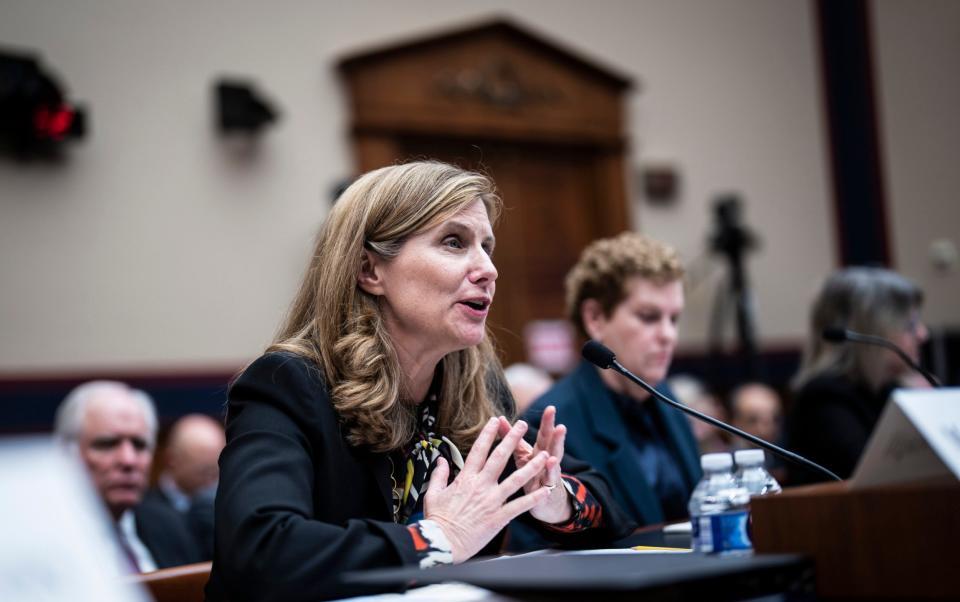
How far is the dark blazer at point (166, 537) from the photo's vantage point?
2715 millimetres

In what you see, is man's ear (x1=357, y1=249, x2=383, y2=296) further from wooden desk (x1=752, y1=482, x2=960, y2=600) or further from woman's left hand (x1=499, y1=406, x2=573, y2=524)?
wooden desk (x1=752, y1=482, x2=960, y2=600)

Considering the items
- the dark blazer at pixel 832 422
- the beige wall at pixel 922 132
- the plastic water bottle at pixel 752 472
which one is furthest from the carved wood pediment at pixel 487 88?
the plastic water bottle at pixel 752 472

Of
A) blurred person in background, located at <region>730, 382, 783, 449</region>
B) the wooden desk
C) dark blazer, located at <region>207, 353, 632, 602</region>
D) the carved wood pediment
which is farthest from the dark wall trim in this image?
the wooden desk

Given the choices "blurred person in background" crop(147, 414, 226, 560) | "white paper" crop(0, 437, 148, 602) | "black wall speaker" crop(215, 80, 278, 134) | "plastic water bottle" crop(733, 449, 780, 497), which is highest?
"black wall speaker" crop(215, 80, 278, 134)

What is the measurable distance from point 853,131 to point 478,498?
7.60m

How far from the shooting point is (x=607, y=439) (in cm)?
250

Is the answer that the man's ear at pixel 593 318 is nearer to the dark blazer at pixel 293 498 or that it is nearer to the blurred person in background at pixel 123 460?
the dark blazer at pixel 293 498

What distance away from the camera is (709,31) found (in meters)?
7.59

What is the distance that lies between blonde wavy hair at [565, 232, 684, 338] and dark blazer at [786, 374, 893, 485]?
0.53 metres

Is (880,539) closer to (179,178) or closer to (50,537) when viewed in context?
(50,537)

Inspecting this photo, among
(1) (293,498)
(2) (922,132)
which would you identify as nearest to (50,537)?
(1) (293,498)

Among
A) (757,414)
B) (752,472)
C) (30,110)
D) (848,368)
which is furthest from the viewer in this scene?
(757,414)

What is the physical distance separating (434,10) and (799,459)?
4.94 metres

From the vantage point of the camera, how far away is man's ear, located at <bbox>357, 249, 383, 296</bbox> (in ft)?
5.87
